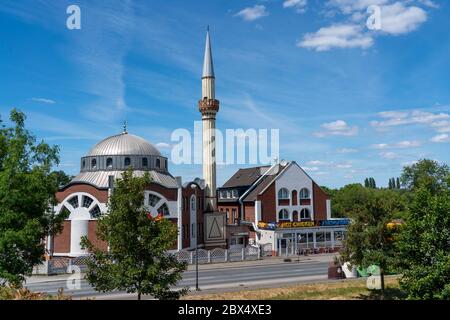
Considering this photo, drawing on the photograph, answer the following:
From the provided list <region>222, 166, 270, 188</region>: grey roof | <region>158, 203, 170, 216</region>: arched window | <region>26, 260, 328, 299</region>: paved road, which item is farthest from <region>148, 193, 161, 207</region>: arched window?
<region>222, 166, 270, 188</region>: grey roof

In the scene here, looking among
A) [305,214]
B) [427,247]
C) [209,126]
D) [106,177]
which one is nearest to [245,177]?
[305,214]

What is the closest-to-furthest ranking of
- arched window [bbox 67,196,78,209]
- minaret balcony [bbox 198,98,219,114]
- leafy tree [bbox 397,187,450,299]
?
leafy tree [bbox 397,187,450,299]
arched window [bbox 67,196,78,209]
minaret balcony [bbox 198,98,219,114]

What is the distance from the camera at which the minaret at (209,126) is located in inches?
2045

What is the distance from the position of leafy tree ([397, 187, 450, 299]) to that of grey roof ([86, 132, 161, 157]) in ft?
125

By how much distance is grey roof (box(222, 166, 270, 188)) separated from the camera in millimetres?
59438

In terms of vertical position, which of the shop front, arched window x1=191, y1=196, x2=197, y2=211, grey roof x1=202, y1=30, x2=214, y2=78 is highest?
grey roof x1=202, y1=30, x2=214, y2=78

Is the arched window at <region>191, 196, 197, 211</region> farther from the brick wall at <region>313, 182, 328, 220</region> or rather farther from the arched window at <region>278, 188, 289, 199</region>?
the brick wall at <region>313, 182, 328, 220</region>

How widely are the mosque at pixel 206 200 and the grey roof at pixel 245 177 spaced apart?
19.4 inches

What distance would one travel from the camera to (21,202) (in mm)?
17156

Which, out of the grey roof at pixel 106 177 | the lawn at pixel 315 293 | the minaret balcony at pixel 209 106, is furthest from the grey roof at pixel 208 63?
the lawn at pixel 315 293
